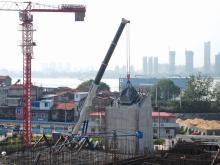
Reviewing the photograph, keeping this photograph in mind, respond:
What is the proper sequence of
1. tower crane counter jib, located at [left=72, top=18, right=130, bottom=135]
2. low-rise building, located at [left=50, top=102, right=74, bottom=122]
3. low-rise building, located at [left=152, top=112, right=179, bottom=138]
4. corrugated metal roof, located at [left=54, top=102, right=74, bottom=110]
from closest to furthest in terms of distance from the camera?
tower crane counter jib, located at [left=72, top=18, right=130, bottom=135] < low-rise building, located at [left=152, top=112, right=179, bottom=138] < low-rise building, located at [left=50, top=102, right=74, bottom=122] < corrugated metal roof, located at [left=54, top=102, right=74, bottom=110]

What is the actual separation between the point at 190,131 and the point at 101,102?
23.7ft

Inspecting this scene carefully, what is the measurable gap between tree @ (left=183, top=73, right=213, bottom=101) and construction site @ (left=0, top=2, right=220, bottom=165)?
71.3 feet

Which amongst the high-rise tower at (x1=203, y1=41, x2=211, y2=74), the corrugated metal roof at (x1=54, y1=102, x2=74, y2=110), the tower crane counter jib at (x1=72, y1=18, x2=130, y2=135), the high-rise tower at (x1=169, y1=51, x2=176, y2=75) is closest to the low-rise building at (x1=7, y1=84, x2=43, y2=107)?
the corrugated metal roof at (x1=54, y1=102, x2=74, y2=110)

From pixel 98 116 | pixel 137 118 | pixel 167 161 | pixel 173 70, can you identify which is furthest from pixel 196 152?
pixel 173 70

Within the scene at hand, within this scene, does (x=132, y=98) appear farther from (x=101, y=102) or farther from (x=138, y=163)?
(x=101, y=102)

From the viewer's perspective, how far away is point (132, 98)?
814 inches

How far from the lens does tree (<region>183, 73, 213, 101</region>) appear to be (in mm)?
43156

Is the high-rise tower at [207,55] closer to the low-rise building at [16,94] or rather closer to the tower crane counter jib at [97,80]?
the low-rise building at [16,94]

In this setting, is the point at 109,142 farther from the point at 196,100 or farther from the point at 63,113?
the point at 196,100

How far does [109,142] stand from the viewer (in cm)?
2127

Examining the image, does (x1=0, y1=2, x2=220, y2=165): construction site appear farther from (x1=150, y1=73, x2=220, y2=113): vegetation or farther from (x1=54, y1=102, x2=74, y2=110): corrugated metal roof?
Result: (x1=150, y1=73, x2=220, y2=113): vegetation

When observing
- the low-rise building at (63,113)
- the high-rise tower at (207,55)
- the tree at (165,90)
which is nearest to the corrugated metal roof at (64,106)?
the low-rise building at (63,113)

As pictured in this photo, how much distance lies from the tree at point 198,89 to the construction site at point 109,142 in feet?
A: 71.3

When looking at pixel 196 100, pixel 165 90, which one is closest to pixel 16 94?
pixel 196 100
